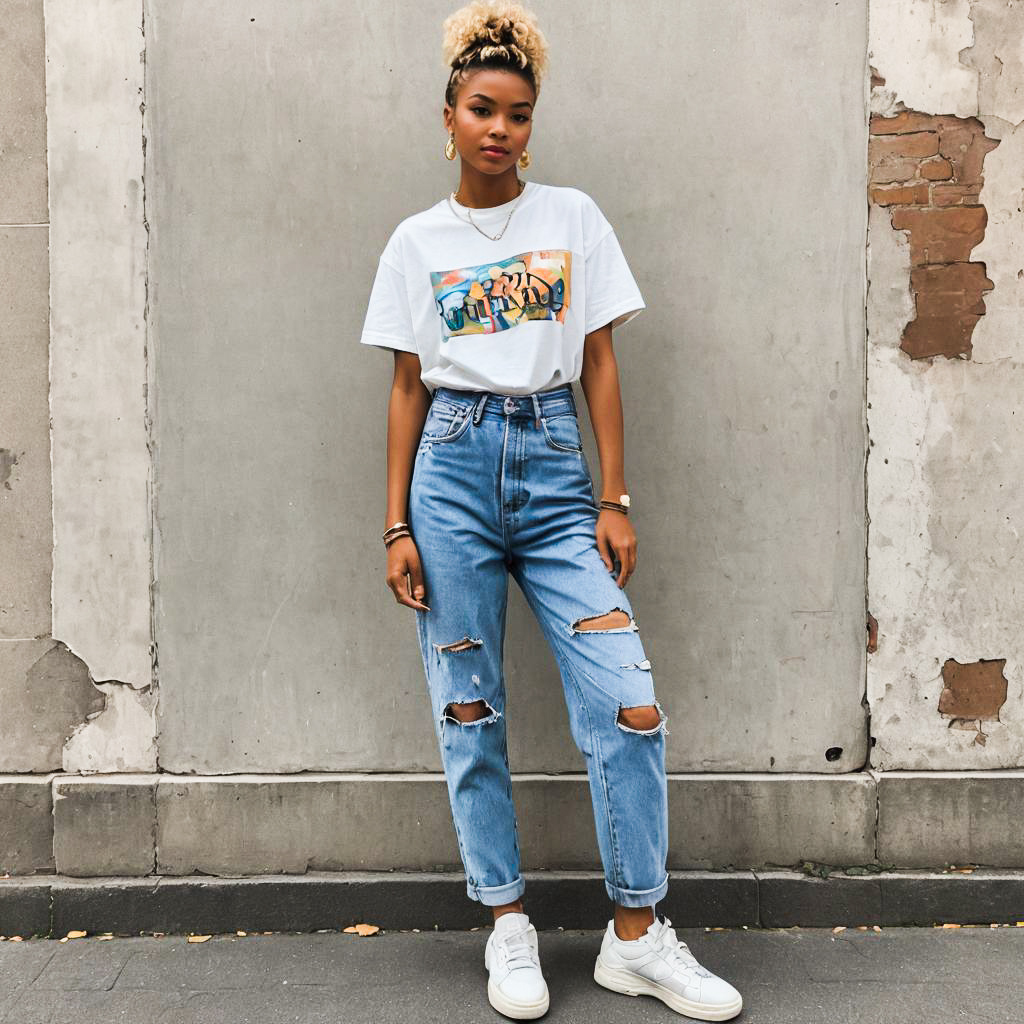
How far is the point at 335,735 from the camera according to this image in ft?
10.3

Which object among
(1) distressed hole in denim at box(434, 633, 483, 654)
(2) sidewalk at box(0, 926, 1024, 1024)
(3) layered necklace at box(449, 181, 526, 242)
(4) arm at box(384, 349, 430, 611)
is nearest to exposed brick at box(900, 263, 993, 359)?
(3) layered necklace at box(449, 181, 526, 242)

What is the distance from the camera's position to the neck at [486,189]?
262 centimetres

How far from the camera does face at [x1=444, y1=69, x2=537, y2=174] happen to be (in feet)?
8.17

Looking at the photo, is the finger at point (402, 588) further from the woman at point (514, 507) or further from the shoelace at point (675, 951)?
the shoelace at point (675, 951)

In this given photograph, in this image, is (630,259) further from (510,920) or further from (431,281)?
(510,920)

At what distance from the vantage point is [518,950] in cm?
257

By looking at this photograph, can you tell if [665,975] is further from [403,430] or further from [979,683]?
[403,430]

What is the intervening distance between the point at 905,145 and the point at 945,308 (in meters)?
0.52

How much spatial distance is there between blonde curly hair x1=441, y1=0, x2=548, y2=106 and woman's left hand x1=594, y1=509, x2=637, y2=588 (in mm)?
1165

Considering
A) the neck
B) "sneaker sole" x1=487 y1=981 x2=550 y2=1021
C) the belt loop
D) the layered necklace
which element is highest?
the neck

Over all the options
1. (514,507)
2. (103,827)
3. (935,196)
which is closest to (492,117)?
(514,507)

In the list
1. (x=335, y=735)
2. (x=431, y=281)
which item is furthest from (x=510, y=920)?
(x=431, y=281)

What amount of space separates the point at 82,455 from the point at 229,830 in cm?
126

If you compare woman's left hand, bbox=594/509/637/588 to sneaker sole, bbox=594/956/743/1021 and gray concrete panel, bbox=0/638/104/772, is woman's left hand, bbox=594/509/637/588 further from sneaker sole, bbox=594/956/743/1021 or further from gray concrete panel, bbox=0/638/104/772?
gray concrete panel, bbox=0/638/104/772
